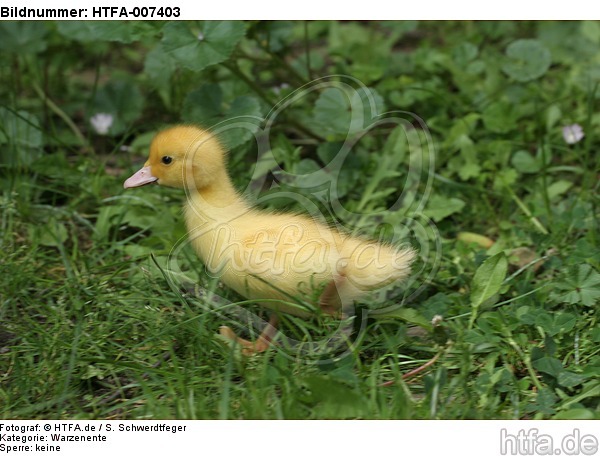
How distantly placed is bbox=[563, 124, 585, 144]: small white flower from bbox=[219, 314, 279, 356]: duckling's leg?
63.5 inches

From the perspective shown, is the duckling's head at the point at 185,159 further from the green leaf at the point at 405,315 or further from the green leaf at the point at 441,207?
the green leaf at the point at 441,207

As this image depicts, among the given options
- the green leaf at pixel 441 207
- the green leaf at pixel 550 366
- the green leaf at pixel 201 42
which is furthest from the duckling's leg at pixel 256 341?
the green leaf at pixel 201 42

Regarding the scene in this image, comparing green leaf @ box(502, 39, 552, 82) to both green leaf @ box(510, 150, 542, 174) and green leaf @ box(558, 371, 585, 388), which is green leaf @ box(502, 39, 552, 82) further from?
green leaf @ box(558, 371, 585, 388)

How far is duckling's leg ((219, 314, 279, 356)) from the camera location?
2.45 meters

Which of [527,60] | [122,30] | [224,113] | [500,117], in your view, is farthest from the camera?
[527,60]

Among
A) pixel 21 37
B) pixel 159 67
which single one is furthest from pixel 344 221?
pixel 21 37

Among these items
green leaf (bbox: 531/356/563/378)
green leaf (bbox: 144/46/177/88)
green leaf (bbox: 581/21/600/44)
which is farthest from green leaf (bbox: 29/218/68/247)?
green leaf (bbox: 581/21/600/44)

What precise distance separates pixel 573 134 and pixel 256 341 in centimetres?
173

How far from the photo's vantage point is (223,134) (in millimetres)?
3023

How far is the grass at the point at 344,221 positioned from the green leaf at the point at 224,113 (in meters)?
→ 0.02

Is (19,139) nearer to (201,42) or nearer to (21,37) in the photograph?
(21,37)

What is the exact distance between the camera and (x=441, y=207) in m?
3.16

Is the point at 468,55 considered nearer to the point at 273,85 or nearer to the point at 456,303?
the point at 273,85

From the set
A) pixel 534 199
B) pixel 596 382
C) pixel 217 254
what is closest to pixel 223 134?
pixel 217 254
